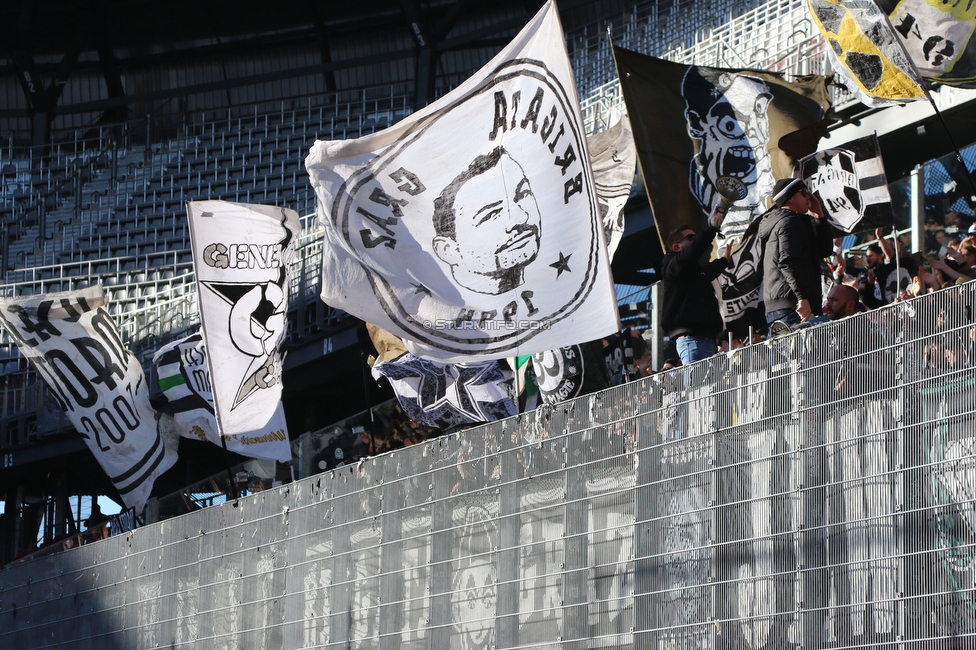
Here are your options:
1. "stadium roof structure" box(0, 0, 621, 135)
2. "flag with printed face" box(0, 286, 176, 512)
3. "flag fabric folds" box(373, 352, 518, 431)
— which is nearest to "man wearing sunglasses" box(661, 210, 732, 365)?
"flag fabric folds" box(373, 352, 518, 431)

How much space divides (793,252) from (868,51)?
1141 millimetres

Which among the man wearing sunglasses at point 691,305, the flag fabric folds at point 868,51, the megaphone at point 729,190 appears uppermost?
the megaphone at point 729,190

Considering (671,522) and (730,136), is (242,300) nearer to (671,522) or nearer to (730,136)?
(730,136)

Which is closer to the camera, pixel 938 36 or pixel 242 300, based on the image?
pixel 938 36

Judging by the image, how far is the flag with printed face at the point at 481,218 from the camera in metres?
6.78

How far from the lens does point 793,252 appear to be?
22.4 feet

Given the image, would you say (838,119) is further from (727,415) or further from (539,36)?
(727,415)

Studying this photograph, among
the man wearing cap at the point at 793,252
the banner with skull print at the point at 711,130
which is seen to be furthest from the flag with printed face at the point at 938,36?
the banner with skull print at the point at 711,130

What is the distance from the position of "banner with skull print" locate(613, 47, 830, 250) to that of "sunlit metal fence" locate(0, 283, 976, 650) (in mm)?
3010

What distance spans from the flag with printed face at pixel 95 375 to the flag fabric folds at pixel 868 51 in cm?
921

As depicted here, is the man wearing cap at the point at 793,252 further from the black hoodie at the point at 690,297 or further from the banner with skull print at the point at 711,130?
the banner with skull print at the point at 711,130

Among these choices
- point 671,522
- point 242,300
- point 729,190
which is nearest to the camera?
point 671,522

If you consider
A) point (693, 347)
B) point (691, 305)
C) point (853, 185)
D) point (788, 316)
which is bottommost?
point (788, 316)

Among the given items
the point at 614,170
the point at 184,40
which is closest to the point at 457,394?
the point at 614,170
